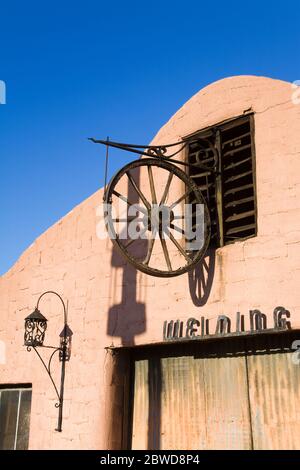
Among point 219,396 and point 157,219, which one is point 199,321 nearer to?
point 219,396

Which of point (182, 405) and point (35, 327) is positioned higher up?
point (35, 327)

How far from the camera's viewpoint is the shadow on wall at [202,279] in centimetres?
754

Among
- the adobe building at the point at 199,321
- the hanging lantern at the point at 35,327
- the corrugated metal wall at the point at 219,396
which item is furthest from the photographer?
the hanging lantern at the point at 35,327

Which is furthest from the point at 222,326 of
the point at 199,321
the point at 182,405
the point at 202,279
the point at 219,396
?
the point at 182,405

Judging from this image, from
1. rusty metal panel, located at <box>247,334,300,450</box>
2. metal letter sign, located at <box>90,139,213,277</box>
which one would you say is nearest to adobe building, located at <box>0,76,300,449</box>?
rusty metal panel, located at <box>247,334,300,450</box>

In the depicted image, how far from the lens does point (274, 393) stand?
6.75m

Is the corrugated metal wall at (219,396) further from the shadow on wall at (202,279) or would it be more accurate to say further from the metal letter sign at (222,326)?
the shadow on wall at (202,279)

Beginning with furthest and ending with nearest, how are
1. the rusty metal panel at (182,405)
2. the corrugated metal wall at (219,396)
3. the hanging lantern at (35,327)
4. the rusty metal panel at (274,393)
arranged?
the hanging lantern at (35,327), the rusty metal panel at (182,405), the corrugated metal wall at (219,396), the rusty metal panel at (274,393)

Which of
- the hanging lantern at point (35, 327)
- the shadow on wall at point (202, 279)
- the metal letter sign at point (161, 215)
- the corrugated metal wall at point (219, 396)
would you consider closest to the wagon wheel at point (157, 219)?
the metal letter sign at point (161, 215)

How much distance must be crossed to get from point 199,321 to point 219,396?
3.53 feet

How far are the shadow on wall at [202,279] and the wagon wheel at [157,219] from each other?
20 cm

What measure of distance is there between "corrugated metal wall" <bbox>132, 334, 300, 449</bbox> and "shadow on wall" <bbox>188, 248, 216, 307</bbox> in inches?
27.0

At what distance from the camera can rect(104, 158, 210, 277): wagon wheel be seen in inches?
277

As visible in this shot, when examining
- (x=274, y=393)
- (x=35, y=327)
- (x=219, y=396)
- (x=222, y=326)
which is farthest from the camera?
(x=35, y=327)
